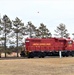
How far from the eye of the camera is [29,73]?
2227 cm

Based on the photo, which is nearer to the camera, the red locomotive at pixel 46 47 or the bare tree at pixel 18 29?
the red locomotive at pixel 46 47

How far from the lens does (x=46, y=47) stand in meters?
57.0

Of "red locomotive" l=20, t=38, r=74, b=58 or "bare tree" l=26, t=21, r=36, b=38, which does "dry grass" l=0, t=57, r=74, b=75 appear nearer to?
"red locomotive" l=20, t=38, r=74, b=58

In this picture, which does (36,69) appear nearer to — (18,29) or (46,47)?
(46,47)

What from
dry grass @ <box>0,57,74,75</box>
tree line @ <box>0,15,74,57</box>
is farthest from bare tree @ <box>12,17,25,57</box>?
dry grass @ <box>0,57,74,75</box>

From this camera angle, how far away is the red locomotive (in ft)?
182

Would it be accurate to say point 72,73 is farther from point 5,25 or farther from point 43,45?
point 5,25

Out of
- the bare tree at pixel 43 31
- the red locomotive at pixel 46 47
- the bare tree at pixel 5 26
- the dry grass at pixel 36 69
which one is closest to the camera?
the dry grass at pixel 36 69

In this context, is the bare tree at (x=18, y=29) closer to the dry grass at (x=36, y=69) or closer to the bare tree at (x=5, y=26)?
the bare tree at (x=5, y=26)

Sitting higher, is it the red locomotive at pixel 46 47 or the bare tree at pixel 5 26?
the bare tree at pixel 5 26

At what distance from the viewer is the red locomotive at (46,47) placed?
55375 millimetres

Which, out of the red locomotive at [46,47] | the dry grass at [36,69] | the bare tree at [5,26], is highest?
the bare tree at [5,26]

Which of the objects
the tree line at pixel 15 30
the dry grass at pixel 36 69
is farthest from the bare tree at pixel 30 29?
the dry grass at pixel 36 69

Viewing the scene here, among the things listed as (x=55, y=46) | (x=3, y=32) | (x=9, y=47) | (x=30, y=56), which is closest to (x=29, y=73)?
(x=30, y=56)
